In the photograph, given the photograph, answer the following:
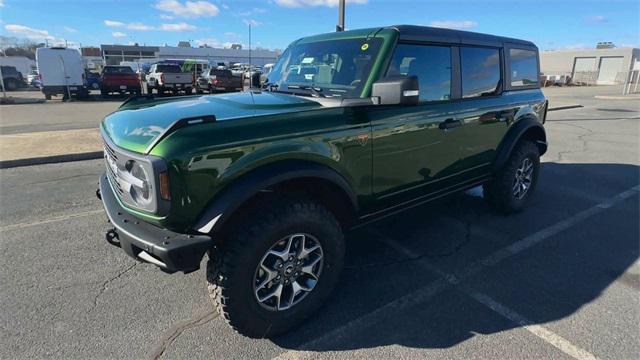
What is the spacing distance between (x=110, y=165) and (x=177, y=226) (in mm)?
990

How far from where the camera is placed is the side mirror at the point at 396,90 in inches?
105

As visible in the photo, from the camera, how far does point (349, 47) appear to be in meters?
3.36

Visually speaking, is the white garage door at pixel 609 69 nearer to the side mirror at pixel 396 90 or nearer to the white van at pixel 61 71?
the white van at pixel 61 71

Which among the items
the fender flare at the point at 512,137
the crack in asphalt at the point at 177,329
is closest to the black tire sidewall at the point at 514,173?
the fender flare at the point at 512,137

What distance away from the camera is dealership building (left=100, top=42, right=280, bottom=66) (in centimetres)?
7100

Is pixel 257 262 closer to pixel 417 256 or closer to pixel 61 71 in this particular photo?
pixel 417 256

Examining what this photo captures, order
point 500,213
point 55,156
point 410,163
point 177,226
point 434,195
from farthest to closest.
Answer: point 55,156 → point 500,213 → point 434,195 → point 410,163 → point 177,226

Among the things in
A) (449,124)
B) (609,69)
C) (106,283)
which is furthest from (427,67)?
(609,69)

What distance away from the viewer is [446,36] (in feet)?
11.8

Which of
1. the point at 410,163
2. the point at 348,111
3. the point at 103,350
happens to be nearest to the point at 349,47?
the point at 348,111

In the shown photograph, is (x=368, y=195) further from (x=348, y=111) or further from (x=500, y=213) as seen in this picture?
(x=500, y=213)

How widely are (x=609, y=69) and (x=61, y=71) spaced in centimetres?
6684

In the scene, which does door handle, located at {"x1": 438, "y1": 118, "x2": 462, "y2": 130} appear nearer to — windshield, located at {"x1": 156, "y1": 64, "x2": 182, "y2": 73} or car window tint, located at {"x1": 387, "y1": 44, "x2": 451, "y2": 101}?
car window tint, located at {"x1": 387, "y1": 44, "x2": 451, "y2": 101}

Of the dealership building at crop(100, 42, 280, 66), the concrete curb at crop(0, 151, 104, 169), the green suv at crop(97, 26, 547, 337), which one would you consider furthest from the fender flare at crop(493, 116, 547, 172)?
the dealership building at crop(100, 42, 280, 66)
